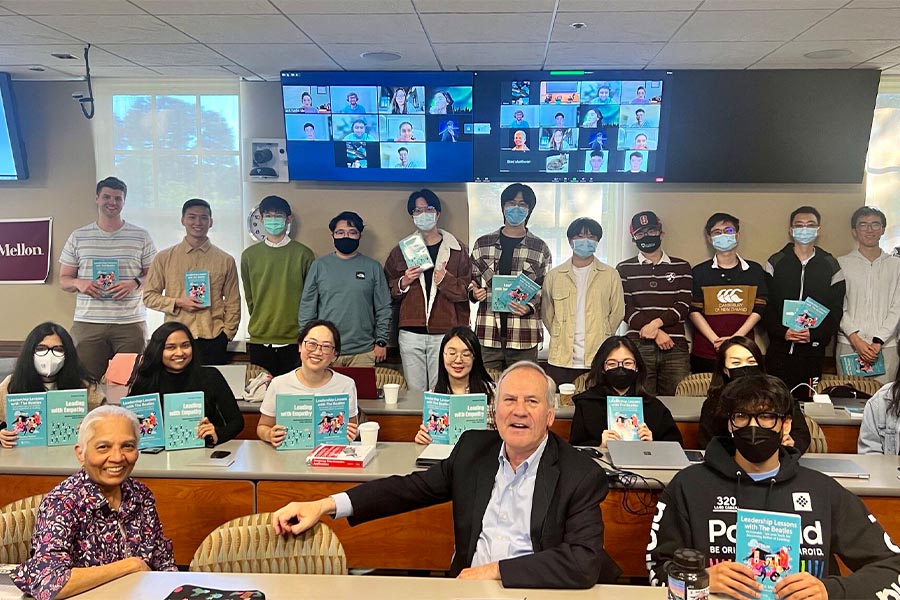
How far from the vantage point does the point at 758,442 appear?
235 cm

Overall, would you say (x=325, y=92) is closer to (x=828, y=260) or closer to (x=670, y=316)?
(x=670, y=316)

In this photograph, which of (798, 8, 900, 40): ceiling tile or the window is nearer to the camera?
(798, 8, 900, 40): ceiling tile

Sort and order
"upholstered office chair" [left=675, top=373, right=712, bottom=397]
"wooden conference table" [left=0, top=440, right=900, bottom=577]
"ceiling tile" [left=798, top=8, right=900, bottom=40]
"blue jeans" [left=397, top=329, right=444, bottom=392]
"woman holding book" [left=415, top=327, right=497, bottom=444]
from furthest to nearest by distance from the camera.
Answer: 1. "blue jeans" [left=397, top=329, right=444, bottom=392]
2. "upholstered office chair" [left=675, top=373, right=712, bottom=397]
3. "ceiling tile" [left=798, top=8, right=900, bottom=40]
4. "woman holding book" [left=415, top=327, right=497, bottom=444]
5. "wooden conference table" [left=0, top=440, right=900, bottom=577]

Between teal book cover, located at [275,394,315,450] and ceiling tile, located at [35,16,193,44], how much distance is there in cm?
242

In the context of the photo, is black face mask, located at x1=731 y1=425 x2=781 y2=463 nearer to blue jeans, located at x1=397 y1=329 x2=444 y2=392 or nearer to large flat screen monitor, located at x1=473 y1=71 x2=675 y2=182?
blue jeans, located at x1=397 y1=329 x2=444 y2=392

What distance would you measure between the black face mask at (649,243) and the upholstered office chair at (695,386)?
1.23m

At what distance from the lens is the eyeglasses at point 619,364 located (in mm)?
3732

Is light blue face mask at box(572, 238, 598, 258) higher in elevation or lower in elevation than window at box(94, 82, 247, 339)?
lower

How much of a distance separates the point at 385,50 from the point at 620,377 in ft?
8.94

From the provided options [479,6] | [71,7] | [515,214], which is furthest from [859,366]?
[71,7]

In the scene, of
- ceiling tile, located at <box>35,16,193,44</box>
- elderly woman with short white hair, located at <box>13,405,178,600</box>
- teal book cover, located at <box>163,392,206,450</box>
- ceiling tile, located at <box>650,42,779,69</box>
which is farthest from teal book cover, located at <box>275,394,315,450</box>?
ceiling tile, located at <box>650,42,779,69</box>

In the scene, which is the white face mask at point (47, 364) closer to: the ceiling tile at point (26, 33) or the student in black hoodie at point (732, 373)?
the ceiling tile at point (26, 33)

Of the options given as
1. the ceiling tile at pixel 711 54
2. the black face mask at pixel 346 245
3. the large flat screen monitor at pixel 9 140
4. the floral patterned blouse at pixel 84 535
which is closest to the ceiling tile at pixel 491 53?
the ceiling tile at pixel 711 54

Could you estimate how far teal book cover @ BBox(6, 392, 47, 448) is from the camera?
11.0 feet
